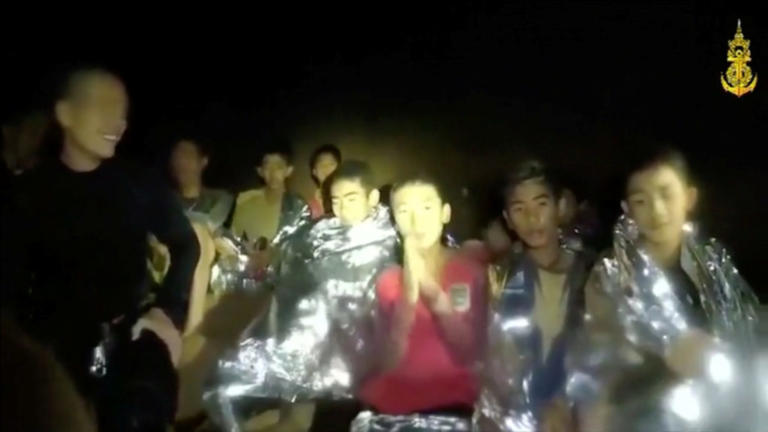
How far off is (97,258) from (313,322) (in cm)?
21

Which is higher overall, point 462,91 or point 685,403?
point 462,91

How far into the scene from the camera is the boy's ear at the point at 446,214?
107 centimetres

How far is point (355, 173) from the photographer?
109 cm

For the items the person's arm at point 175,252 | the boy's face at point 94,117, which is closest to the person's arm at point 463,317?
the person's arm at point 175,252

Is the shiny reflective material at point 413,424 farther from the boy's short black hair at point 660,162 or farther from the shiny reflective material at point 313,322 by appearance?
the boy's short black hair at point 660,162

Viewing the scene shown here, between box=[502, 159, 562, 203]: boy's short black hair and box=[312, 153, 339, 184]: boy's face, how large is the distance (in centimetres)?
17

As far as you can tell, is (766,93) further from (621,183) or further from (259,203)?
(259,203)

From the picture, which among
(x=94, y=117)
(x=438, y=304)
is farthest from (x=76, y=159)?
(x=438, y=304)

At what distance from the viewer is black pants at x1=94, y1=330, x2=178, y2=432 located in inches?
40.4

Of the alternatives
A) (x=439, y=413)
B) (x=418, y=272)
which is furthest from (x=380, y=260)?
(x=439, y=413)

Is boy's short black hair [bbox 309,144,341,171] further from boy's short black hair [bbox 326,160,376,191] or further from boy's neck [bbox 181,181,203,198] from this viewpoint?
boy's neck [bbox 181,181,203,198]

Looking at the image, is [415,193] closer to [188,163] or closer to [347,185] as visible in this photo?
[347,185]

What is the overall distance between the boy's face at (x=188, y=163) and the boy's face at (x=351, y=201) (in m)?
0.13

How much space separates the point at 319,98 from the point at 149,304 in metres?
0.26
